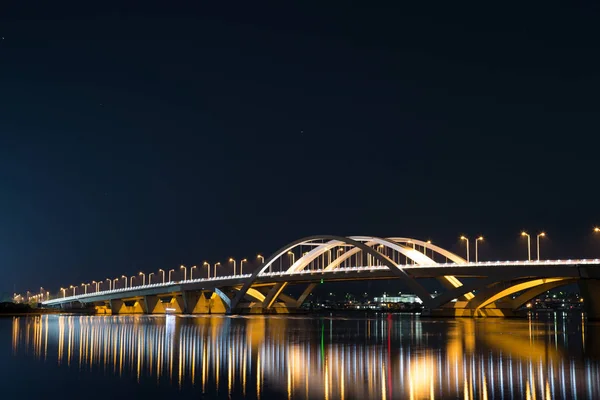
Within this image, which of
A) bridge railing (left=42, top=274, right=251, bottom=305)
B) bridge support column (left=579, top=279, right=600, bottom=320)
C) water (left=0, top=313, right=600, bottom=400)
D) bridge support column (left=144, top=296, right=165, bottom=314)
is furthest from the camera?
bridge support column (left=144, top=296, right=165, bottom=314)

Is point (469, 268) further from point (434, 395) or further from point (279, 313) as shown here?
point (434, 395)

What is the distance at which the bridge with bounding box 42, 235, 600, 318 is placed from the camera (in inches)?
2613

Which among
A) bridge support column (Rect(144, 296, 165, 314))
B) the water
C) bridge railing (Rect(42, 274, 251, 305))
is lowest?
the water

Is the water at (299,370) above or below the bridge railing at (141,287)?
below

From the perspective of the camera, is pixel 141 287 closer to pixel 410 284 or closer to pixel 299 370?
pixel 410 284

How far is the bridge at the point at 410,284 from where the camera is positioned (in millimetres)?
66369

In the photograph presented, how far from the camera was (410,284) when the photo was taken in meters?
79.8

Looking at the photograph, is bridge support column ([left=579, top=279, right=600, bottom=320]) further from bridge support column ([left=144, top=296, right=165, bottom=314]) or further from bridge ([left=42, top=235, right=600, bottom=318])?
bridge support column ([left=144, top=296, right=165, bottom=314])

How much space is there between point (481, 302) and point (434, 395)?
2419 inches

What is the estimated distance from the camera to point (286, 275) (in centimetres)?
9762

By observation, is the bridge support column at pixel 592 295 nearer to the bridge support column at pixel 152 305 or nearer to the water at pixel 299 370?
the water at pixel 299 370

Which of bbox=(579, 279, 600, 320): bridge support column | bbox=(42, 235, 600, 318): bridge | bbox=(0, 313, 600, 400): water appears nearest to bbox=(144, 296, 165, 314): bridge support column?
bbox=(42, 235, 600, 318): bridge

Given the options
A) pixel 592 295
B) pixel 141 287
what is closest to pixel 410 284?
pixel 592 295

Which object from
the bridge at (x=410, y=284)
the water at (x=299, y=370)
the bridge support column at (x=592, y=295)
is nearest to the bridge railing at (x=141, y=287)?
the bridge at (x=410, y=284)
